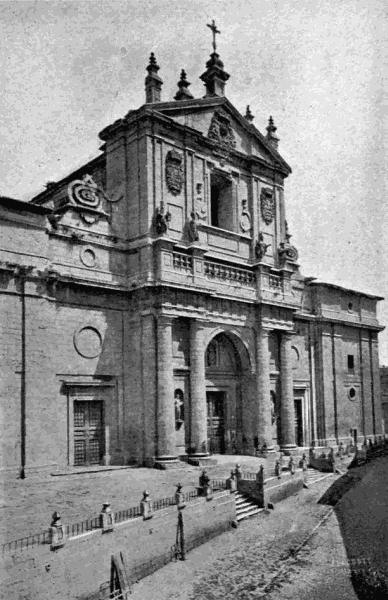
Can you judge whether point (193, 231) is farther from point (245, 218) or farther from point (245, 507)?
point (245, 507)

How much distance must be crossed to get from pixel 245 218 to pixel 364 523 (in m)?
16.8

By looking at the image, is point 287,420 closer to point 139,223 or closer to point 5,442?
point 139,223

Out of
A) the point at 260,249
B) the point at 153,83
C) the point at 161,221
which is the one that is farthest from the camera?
the point at 260,249

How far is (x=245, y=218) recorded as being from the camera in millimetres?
30625

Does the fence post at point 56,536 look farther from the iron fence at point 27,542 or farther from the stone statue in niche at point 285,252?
the stone statue in niche at point 285,252

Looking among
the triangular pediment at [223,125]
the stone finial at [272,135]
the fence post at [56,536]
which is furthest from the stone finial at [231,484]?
the stone finial at [272,135]

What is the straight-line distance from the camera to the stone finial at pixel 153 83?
26.7 metres

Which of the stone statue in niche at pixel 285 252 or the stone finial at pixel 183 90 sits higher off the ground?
the stone finial at pixel 183 90

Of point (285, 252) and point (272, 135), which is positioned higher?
point (272, 135)

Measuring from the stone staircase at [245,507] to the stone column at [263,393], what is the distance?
7.32 m

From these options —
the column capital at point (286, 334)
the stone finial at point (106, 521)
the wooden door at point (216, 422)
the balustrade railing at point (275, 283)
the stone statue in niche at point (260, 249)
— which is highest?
the stone statue in niche at point (260, 249)

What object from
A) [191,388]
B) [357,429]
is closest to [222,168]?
[191,388]

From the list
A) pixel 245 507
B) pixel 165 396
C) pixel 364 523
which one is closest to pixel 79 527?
pixel 245 507

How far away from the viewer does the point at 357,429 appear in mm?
37469
